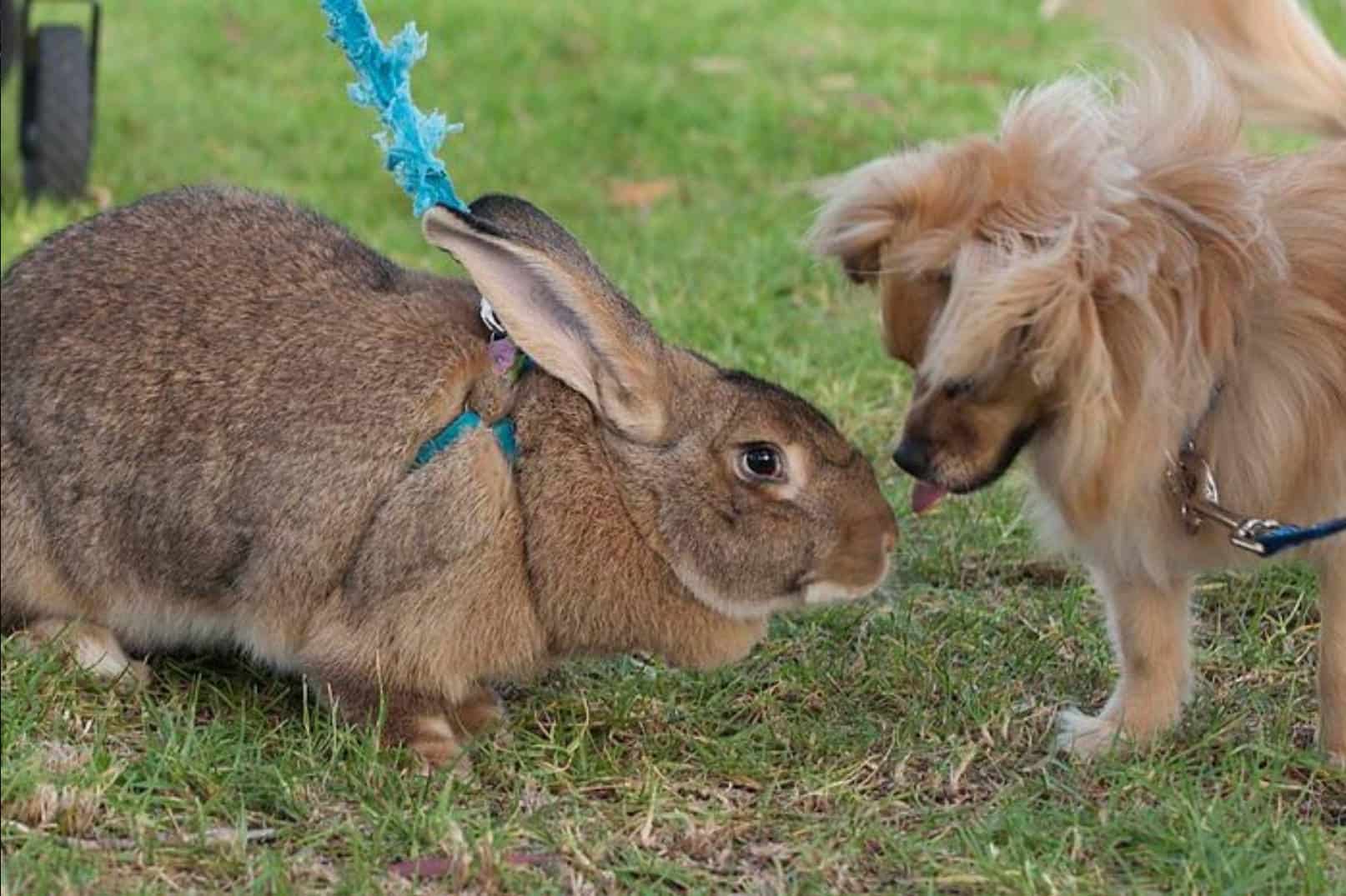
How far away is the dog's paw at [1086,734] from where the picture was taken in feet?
11.8

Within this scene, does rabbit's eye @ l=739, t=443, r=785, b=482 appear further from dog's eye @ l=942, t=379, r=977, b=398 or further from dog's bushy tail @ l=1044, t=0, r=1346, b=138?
dog's bushy tail @ l=1044, t=0, r=1346, b=138

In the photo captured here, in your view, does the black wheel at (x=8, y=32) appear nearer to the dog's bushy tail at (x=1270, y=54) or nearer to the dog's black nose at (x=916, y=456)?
the dog's bushy tail at (x=1270, y=54)

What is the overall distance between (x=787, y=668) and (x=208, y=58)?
7.51 m

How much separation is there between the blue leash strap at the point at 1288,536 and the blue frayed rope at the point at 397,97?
144 centimetres

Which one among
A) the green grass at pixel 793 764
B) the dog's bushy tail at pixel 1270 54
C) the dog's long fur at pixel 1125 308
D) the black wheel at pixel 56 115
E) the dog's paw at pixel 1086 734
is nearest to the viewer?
the green grass at pixel 793 764

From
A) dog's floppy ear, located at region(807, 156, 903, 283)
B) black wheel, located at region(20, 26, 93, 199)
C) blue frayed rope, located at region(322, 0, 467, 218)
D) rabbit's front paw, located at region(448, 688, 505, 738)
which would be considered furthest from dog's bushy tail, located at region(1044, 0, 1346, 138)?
black wheel, located at region(20, 26, 93, 199)

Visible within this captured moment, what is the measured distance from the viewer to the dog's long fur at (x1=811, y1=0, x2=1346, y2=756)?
10.5ft

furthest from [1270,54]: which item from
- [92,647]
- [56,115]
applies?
[56,115]

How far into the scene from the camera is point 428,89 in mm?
9828

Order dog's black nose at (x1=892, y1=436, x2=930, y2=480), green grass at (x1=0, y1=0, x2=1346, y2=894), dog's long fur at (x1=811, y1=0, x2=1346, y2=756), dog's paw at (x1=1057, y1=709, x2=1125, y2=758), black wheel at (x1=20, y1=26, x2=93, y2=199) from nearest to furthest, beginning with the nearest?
1. green grass at (x1=0, y1=0, x2=1346, y2=894)
2. dog's long fur at (x1=811, y1=0, x2=1346, y2=756)
3. dog's black nose at (x1=892, y1=436, x2=930, y2=480)
4. dog's paw at (x1=1057, y1=709, x2=1125, y2=758)
5. black wheel at (x1=20, y1=26, x2=93, y2=199)

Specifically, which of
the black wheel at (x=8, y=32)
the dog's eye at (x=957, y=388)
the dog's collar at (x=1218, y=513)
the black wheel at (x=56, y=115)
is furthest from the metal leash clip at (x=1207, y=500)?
the black wheel at (x=56, y=115)

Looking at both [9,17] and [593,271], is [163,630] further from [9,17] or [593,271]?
[9,17]

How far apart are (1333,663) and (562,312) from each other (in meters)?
1.44

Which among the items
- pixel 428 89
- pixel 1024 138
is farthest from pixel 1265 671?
pixel 428 89
